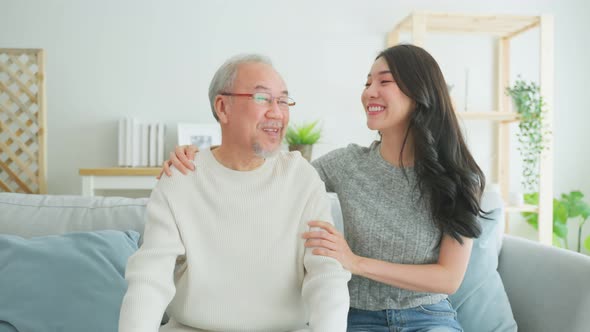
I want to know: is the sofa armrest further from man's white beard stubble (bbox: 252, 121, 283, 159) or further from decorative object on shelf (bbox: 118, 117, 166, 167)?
decorative object on shelf (bbox: 118, 117, 166, 167)

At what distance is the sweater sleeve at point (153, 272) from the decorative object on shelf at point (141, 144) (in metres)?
2.38

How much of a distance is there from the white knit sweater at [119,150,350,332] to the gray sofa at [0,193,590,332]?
20.0 inches

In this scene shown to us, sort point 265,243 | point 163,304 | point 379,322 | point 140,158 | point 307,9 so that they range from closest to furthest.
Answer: point 163,304 → point 265,243 → point 379,322 → point 140,158 → point 307,9

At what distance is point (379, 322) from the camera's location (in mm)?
1534

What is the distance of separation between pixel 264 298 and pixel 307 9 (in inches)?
117

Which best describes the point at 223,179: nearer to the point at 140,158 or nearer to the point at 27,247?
the point at 27,247

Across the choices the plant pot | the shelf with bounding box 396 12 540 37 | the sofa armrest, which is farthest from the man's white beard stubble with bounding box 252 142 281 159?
the shelf with bounding box 396 12 540 37

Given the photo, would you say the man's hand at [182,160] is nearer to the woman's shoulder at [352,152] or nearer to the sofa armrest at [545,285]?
the woman's shoulder at [352,152]

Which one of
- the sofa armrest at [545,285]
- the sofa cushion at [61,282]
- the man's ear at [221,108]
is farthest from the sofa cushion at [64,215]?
the sofa armrest at [545,285]

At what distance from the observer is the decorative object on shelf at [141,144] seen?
145 inches

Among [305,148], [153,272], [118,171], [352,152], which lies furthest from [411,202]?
[118,171]

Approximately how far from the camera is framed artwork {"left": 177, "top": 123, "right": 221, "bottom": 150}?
3.72m

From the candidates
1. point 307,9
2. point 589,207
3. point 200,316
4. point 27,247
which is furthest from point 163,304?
point 589,207

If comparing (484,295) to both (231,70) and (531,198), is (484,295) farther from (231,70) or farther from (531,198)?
(531,198)
